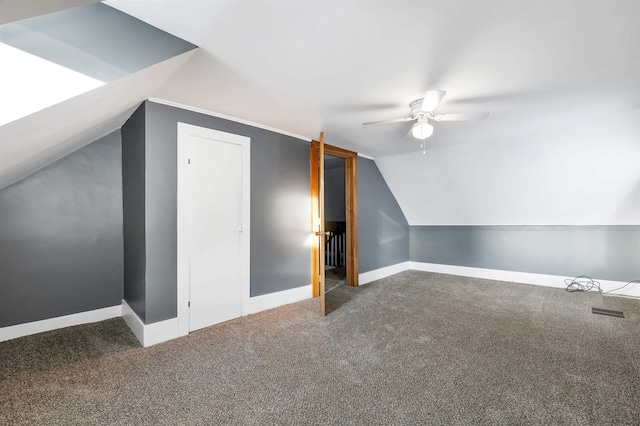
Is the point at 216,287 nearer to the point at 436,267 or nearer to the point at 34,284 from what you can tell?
the point at 34,284

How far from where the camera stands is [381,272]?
16.7 feet

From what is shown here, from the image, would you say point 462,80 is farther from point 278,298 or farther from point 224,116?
point 278,298

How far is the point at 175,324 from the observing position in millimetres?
2604

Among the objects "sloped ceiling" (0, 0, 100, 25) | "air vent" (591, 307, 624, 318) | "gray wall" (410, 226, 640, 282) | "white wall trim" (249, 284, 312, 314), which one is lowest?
"air vent" (591, 307, 624, 318)

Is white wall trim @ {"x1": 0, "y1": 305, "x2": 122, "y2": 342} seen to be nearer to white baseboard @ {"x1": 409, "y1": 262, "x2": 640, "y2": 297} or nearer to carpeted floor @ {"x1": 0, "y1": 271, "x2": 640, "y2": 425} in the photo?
carpeted floor @ {"x1": 0, "y1": 271, "x2": 640, "y2": 425}

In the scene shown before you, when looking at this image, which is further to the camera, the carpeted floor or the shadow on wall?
the shadow on wall

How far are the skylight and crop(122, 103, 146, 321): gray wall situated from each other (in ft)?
3.84

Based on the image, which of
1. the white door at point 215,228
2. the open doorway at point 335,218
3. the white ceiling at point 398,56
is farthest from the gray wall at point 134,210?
the open doorway at point 335,218

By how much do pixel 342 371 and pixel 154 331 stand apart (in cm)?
176

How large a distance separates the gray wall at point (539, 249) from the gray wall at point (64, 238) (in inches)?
211

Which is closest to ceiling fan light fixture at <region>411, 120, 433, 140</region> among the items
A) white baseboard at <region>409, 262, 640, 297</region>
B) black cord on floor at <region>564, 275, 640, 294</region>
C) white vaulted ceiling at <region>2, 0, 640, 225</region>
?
white vaulted ceiling at <region>2, 0, 640, 225</region>

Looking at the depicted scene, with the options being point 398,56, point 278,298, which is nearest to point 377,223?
point 278,298

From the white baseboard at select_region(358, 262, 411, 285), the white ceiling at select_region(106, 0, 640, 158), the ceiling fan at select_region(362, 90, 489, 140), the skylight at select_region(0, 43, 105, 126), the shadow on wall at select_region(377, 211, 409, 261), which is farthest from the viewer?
the shadow on wall at select_region(377, 211, 409, 261)

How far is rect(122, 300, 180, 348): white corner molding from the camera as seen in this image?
2.44 metres
